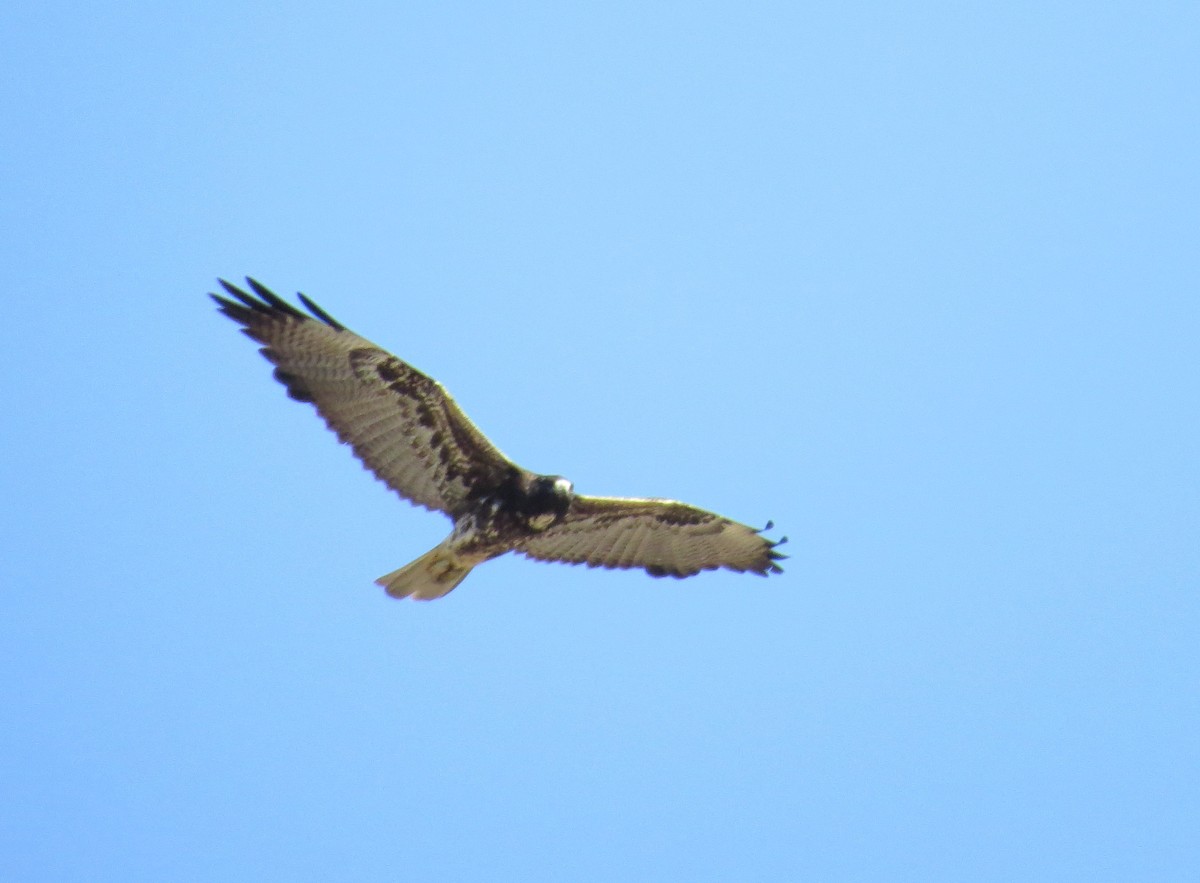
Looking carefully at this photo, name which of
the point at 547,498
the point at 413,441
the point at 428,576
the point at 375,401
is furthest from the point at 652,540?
the point at 375,401

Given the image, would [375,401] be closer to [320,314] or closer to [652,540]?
[320,314]

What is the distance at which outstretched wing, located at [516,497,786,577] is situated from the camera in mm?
10359

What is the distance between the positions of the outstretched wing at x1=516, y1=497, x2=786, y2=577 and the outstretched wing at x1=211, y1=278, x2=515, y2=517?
712mm

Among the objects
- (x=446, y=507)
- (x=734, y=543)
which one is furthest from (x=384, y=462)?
(x=734, y=543)

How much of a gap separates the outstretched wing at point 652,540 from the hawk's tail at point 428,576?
0.52 m

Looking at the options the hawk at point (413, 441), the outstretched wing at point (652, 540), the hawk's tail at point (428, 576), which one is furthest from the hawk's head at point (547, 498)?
the hawk's tail at point (428, 576)

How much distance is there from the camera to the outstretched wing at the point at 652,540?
10.4m

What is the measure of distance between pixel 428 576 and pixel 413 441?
33.4 inches

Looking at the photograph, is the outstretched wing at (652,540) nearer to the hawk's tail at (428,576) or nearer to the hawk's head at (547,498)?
the hawk's head at (547,498)

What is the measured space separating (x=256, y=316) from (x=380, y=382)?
0.87m

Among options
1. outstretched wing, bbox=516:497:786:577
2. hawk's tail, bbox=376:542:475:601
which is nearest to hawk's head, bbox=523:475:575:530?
outstretched wing, bbox=516:497:786:577

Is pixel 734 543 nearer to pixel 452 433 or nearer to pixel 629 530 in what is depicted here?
pixel 629 530

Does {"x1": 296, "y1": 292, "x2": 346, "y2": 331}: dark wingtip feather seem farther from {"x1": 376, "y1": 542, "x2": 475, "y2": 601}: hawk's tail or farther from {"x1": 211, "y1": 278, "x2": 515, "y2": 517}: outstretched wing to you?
{"x1": 376, "y1": 542, "x2": 475, "y2": 601}: hawk's tail

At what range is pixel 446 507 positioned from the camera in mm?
9977
